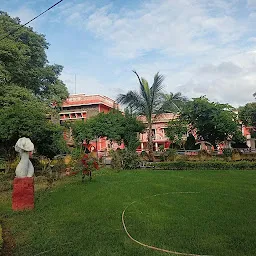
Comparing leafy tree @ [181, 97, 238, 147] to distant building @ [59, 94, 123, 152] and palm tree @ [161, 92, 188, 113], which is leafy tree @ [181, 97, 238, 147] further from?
distant building @ [59, 94, 123, 152]

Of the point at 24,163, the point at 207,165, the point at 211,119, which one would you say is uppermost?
the point at 211,119

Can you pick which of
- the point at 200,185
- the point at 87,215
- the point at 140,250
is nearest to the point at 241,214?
the point at 140,250

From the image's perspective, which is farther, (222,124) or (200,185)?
(222,124)

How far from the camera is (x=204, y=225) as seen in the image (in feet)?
15.7

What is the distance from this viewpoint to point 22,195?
21.4ft

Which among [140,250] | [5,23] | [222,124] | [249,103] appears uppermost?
[5,23]

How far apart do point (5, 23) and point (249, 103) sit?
27.6m

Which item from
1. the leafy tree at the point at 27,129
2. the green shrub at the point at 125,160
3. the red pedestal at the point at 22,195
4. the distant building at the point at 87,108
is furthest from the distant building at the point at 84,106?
the red pedestal at the point at 22,195

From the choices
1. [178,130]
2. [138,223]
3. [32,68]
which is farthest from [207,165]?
[32,68]

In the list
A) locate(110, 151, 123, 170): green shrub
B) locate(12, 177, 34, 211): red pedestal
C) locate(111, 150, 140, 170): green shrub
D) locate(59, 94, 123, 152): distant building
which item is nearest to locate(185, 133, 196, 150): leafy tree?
locate(59, 94, 123, 152): distant building

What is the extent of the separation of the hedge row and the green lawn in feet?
22.6

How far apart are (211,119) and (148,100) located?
28.1 ft

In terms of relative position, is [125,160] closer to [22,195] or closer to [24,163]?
[24,163]

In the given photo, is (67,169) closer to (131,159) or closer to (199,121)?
(131,159)
